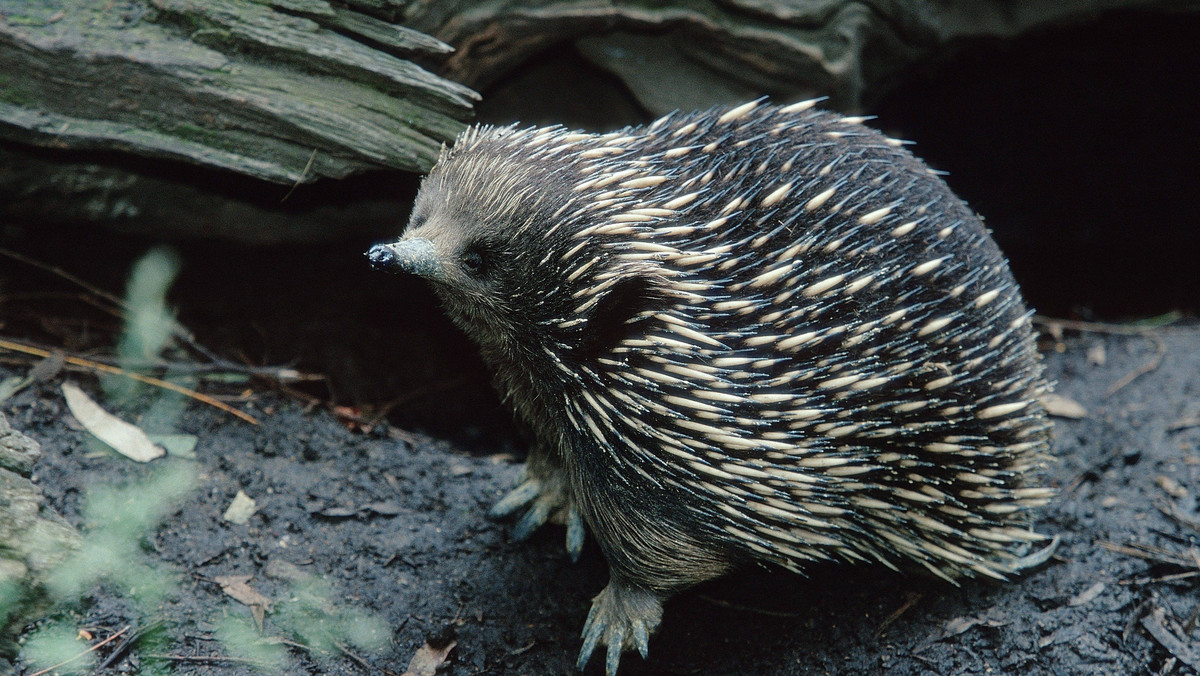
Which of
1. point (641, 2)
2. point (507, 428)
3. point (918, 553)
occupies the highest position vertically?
point (641, 2)

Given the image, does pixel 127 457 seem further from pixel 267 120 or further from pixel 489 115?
pixel 489 115

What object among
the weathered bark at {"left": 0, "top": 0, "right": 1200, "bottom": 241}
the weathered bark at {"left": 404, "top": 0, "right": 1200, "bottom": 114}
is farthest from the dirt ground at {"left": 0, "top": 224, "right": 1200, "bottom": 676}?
the weathered bark at {"left": 404, "top": 0, "right": 1200, "bottom": 114}

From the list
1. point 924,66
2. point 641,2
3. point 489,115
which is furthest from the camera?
point 924,66

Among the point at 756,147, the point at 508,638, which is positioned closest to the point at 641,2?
the point at 756,147

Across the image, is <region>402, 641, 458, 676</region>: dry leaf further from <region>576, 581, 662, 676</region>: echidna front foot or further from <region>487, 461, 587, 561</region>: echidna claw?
<region>487, 461, 587, 561</region>: echidna claw

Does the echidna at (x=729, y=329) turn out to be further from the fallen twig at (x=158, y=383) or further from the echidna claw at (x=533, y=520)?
the fallen twig at (x=158, y=383)

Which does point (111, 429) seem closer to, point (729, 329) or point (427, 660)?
point (427, 660)

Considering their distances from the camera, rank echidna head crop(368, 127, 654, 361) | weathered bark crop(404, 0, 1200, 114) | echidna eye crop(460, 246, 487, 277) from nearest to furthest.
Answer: echidna head crop(368, 127, 654, 361) → echidna eye crop(460, 246, 487, 277) → weathered bark crop(404, 0, 1200, 114)
